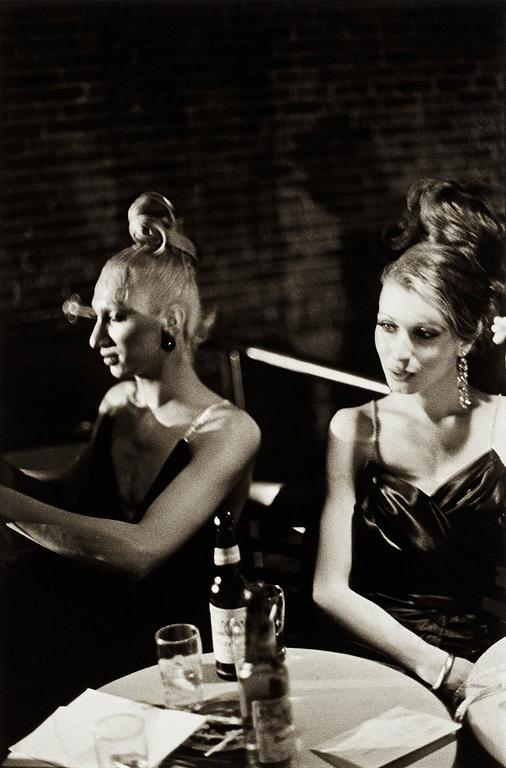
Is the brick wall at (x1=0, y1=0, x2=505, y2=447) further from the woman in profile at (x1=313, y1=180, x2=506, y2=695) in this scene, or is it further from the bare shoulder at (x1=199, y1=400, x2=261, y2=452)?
the bare shoulder at (x1=199, y1=400, x2=261, y2=452)

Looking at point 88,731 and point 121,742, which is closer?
point 121,742

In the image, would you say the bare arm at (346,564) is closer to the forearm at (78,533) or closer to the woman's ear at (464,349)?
the woman's ear at (464,349)

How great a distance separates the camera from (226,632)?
7.39 feet

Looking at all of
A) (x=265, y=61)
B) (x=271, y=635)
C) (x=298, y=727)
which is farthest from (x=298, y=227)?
(x=298, y=727)

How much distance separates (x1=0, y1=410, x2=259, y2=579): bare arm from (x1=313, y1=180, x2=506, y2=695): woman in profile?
261 mm

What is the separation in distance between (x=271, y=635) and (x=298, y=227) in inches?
40.9

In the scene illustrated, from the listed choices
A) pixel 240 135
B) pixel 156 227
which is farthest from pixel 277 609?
pixel 240 135

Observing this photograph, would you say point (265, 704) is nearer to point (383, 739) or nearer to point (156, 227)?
point (383, 739)

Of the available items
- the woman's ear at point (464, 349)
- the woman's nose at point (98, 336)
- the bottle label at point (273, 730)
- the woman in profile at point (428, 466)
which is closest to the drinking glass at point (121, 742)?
the bottle label at point (273, 730)

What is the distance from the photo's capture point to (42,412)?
8.25 feet

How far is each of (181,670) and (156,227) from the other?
110 cm

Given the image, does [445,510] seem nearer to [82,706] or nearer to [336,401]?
[336,401]

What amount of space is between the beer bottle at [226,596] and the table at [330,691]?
6cm

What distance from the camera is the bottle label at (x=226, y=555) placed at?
234 cm
